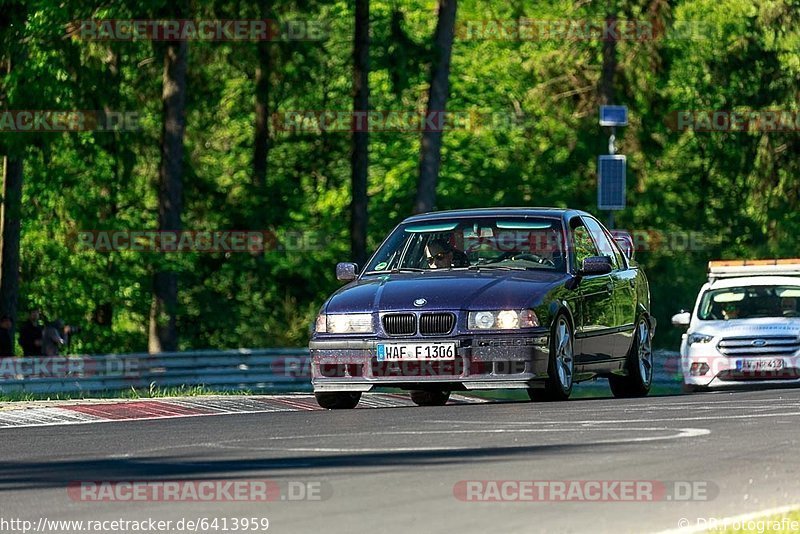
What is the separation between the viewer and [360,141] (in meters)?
42.1

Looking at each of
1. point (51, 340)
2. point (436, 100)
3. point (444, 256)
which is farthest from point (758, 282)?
point (436, 100)

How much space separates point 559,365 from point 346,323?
1.93m

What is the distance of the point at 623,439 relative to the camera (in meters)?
12.2

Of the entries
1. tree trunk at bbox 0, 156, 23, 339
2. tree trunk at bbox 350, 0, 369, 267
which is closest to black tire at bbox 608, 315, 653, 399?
tree trunk at bbox 0, 156, 23, 339

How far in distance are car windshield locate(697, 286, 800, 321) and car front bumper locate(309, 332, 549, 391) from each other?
9.68 metres

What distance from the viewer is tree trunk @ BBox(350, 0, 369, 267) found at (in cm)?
4159

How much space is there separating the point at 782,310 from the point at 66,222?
22187 mm

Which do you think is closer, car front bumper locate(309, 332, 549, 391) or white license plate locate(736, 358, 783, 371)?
car front bumper locate(309, 332, 549, 391)

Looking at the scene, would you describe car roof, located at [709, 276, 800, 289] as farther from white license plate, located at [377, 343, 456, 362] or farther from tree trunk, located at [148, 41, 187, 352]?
tree trunk, located at [148, 41, 187, 352]

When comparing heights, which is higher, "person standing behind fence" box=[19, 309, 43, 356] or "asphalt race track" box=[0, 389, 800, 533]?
"asphalt race track" box=[0, 389, 800, 533]

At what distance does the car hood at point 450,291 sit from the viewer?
16266mm

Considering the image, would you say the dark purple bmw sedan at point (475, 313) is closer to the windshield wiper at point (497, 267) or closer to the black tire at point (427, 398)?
the windshield wiper at point (497, 267)

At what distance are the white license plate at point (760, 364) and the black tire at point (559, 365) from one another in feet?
24.5

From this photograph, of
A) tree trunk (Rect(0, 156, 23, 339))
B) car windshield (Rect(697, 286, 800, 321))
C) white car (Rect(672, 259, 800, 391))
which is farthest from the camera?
tree trunk (Rect(0, 156, 23, 339))
